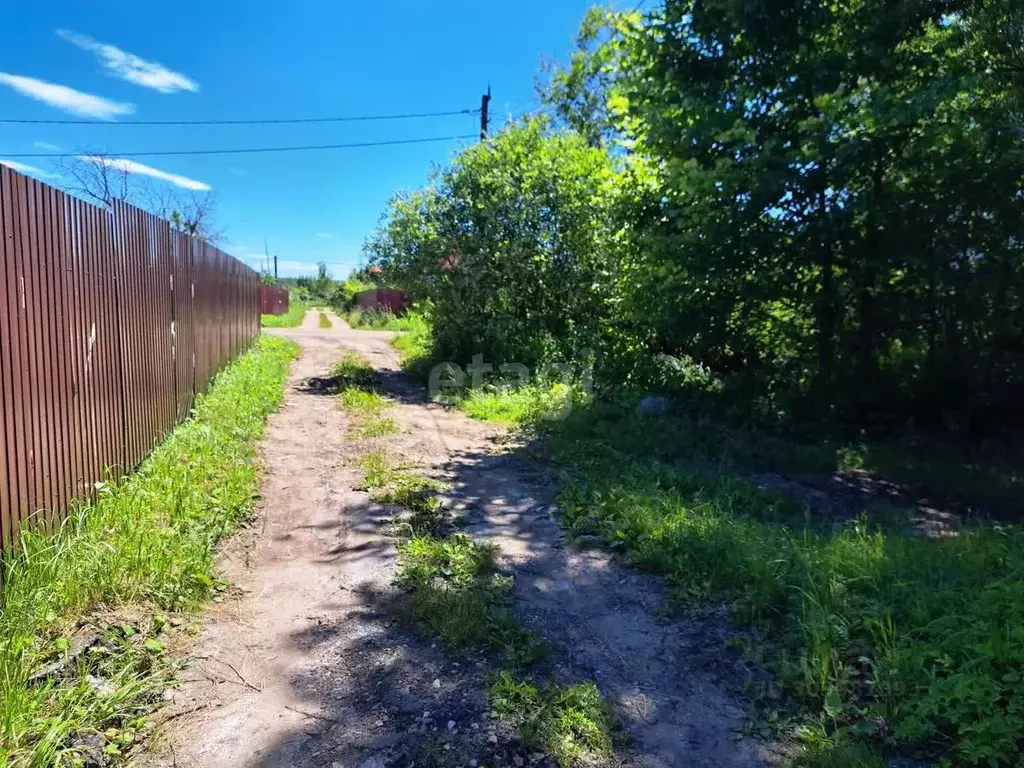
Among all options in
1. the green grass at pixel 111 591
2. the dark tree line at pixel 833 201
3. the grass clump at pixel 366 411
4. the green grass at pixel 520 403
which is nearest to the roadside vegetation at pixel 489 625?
the green grass at pixel 111 591

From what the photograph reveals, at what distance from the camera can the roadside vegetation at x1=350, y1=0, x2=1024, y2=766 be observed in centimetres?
400

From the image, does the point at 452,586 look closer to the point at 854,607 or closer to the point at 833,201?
the point at 854,607

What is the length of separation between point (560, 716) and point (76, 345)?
11.3 feet

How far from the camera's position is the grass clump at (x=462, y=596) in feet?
10.0

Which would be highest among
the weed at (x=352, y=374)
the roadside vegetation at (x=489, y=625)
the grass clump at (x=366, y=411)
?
the weed at (x=352, y=374)

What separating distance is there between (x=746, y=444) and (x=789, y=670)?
4788 millimetres

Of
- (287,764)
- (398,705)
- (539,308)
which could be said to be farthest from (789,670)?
(539,308)

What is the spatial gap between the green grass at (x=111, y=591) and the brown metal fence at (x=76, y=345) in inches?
7.9

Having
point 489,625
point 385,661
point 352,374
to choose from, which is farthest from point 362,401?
point 385,661

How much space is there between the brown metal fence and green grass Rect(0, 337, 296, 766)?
0.66ft

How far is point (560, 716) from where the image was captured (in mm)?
2521

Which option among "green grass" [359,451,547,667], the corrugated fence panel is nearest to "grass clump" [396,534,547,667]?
"green grass" [359,451,547,667]

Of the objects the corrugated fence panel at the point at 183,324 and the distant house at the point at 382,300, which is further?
the distant house at the point at 382,300

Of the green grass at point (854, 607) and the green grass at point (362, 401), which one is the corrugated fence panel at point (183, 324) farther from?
the green grass at point (854, 607)
